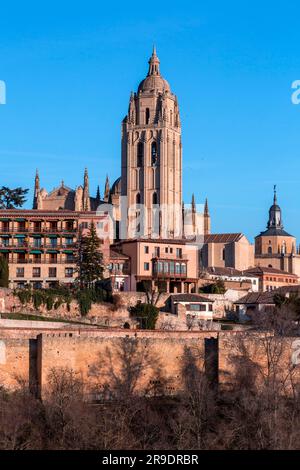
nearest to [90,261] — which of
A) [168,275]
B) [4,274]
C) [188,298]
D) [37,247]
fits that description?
[37,247]

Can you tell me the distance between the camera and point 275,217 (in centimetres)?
13588

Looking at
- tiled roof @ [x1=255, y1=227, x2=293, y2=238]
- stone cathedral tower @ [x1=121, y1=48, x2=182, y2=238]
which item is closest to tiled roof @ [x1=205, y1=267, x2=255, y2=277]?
stone cathedral tower @ [x1=121, y1=48, x2=182, y2=238]

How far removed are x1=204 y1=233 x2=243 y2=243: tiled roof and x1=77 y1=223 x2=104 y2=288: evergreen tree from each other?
4217 centimetres

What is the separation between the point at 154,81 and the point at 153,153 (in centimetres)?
747

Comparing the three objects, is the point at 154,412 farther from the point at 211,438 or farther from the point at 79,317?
the point at 79,317

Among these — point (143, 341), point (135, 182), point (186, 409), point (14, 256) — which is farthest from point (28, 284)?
point (135, 182)

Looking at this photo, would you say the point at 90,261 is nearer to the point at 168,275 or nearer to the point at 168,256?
the point at 168,275

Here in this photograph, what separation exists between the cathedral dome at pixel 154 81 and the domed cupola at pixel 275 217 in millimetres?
23344

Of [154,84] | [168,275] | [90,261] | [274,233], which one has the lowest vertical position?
[168,275]

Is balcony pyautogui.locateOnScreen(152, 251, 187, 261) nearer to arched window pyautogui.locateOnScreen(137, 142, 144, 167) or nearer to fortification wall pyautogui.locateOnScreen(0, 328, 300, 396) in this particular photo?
fortification wall pyautogui.locateOnScreen(0, 328, 300, 396)

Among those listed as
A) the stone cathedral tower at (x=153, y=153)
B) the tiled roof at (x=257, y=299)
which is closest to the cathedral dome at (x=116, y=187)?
the stone cathedral tower at (x=153, y=153)

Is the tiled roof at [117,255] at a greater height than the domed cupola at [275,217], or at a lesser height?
lesser

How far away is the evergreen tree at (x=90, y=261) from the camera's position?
75.8 metres

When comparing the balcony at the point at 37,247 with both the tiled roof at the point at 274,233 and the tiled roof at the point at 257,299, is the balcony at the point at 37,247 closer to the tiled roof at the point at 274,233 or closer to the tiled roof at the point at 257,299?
the tiled roof at the point at 257,299
